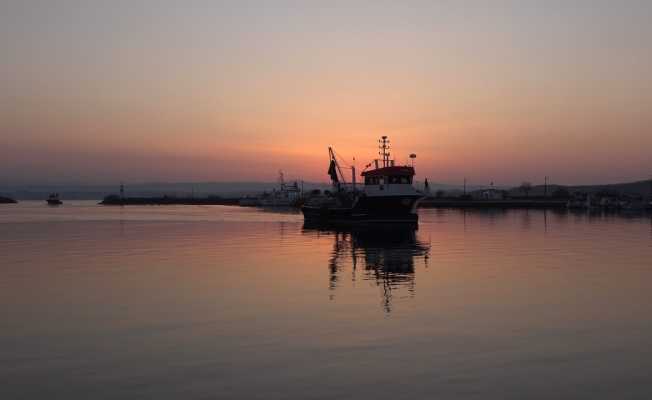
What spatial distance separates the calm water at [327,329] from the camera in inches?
439

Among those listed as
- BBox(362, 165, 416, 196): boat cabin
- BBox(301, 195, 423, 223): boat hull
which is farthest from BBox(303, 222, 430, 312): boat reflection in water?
BBox(362, 165, 416, 196): boat cabin

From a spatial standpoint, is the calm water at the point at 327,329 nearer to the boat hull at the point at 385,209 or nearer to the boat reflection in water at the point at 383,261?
the boat reflection in water at the point at 383,261

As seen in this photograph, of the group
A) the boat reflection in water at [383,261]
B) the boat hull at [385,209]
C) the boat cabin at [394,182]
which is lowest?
the boat reflection in water at [383,261]

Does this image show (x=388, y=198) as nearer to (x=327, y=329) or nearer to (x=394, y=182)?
(x=394, y=182)

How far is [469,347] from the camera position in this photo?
45.5 ft

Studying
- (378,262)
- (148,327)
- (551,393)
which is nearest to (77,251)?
(378,262)

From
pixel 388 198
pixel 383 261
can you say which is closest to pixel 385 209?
pixel 388 198

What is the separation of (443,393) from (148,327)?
29.5ft

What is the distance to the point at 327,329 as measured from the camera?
15727 mm

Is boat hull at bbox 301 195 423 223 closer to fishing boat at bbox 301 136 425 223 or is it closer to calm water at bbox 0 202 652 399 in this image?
fishing boat at bbox 301 136 425 223

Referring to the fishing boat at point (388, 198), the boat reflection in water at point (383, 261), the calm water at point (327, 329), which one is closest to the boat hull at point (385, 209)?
the fishing boat at point (388, 198)

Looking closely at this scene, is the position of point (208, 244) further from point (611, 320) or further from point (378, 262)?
point (611, 320)

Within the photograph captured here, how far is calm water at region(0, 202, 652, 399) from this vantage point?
11.1m

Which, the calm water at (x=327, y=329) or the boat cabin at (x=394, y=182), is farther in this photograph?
the boat cabin at (x=394, y=182)
